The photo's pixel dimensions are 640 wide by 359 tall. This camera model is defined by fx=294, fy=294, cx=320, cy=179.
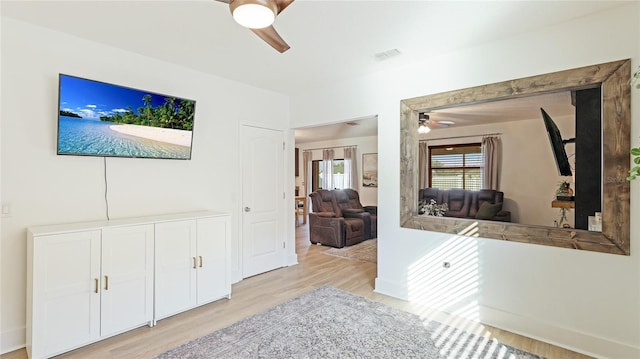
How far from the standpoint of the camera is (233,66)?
133 inches

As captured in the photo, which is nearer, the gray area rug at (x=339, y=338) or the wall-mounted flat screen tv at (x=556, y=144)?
the gray area rug at (x=339, y=338)

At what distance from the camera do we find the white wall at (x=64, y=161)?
93.6 inches

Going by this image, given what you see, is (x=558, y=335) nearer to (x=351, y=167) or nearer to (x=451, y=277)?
(x=451, y=277)

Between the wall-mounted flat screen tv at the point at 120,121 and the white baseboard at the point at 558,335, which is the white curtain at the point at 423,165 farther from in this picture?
the wall-mounted flat screen tv at the point at 120,121

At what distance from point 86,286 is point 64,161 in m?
1.13

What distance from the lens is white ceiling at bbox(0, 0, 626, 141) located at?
2.18 m

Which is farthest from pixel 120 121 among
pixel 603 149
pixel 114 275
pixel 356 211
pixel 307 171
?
pixel 307 171

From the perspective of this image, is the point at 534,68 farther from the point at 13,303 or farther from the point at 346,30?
the point at 13,303

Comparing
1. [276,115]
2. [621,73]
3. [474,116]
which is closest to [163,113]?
[276,115]

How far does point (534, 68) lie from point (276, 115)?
10.5 feet

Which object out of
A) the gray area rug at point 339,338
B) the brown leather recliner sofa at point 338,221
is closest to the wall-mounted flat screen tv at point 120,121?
the gray area rug at point 339,338

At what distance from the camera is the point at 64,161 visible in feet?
8.60

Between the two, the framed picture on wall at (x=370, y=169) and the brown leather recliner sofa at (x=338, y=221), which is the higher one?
the framed picture on wall at (x=370, y=169)

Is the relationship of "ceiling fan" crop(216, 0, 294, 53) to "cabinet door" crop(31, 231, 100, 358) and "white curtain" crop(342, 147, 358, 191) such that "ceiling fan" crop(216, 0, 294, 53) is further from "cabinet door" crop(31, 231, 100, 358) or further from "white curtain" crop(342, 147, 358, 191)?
"white curtain" crop(342, 147, 358, 191)
